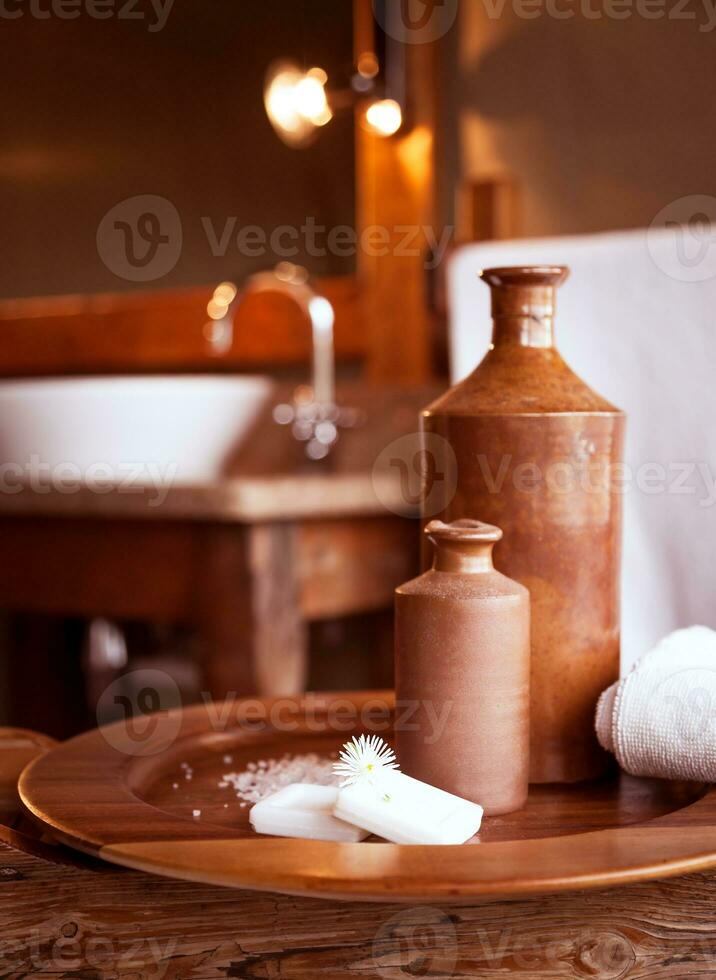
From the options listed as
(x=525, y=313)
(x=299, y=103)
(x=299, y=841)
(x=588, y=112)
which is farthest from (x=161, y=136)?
(x=299, y=841)

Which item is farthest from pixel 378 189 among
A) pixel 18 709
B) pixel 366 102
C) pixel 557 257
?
pixel 18 709

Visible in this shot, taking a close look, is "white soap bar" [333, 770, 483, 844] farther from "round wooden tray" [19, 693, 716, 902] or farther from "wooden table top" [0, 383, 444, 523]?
"wooden table top" [0, 383, 444, 523]

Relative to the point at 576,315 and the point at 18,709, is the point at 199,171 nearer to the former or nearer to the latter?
the point at 18,709

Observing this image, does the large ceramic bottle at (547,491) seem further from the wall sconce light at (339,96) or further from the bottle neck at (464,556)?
the wall sconce light at (339,96)

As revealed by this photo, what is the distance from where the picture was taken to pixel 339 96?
7.04 feet

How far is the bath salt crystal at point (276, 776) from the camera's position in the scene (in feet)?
2.20

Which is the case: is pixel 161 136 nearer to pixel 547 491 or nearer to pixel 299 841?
pixel 547 491

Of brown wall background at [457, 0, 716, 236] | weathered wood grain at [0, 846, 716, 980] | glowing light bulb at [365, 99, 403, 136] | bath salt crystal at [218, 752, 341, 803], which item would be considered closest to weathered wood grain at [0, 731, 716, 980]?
weathered wood grain at [0, 846, 716, 980]

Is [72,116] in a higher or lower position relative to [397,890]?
higher

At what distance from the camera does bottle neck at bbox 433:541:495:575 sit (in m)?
0.61

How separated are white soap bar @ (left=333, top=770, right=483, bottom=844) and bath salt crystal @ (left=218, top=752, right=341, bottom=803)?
91 millimetres

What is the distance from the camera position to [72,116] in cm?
254

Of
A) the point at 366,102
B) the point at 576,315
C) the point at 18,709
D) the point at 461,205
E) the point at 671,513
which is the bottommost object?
the point at 18,709

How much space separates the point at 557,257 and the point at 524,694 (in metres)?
0.78
